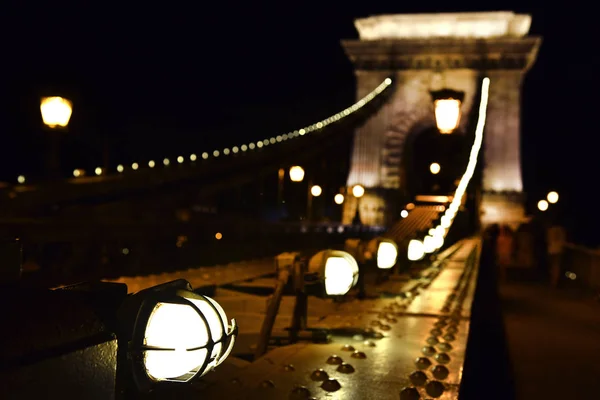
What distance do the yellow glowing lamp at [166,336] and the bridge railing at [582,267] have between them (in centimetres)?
1352

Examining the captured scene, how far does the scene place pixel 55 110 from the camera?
8852mm

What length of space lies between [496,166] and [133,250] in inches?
961

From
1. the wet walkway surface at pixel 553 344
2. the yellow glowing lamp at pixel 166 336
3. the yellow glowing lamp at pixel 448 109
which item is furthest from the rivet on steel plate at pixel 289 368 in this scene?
the yellow glowing lamp at pixel 448 109

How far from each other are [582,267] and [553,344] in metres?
7.59

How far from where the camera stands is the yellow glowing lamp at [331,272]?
15.6ft

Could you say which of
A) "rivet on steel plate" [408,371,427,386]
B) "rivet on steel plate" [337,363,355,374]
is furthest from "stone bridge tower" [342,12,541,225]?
"rivet on steel plate" [408,371,427,386]

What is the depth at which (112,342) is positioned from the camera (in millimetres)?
1814

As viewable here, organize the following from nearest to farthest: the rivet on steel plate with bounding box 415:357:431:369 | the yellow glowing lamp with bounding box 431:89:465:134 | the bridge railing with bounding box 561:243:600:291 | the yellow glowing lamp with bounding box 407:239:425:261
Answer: the rivet on steel plate with bounding box 415:357:431:369 < the yellow glowing lamp with bounding box 431:89:465:134 < the yellow glowing lamp with bounding box 407:239:425:261 < the bridge railing with bounding box 561:243:600:291

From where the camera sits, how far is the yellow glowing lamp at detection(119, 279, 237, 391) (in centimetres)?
193

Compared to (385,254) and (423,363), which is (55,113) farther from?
(423,363)

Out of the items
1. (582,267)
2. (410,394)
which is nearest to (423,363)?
(410,394)

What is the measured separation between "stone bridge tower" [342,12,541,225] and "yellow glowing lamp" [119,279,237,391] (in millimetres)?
31276

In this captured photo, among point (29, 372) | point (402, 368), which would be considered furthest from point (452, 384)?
point (29, 372)

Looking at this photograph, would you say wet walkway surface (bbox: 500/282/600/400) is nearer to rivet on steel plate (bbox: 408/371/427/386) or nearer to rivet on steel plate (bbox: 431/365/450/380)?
rivet on steel plate (bbox: 431/365/450/380)
